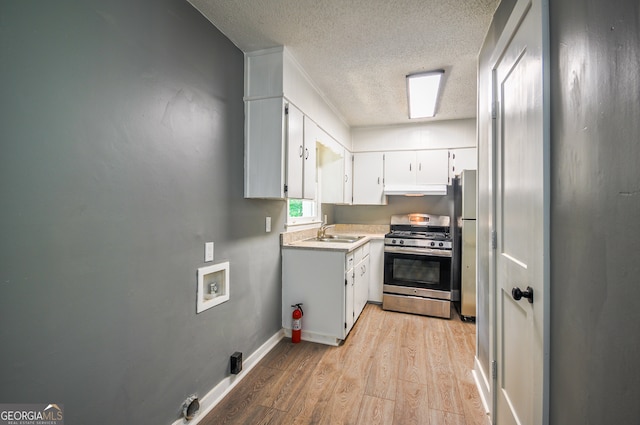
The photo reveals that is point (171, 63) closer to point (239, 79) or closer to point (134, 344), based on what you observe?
point (239, 79)

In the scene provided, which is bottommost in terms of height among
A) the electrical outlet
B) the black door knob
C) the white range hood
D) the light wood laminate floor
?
the light wood laminate floor

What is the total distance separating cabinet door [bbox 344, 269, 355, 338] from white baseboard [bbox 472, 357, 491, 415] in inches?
43.4

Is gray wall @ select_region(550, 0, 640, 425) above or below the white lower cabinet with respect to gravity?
above

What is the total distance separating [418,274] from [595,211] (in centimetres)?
286

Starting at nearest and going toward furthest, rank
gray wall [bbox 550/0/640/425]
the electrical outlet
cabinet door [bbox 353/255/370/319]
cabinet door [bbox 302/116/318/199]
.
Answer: gray wall [bbox 550/0/640/425], the electrical outlet, cabinet door [bbox 302/116/318/199], cabinet door [bbox 353/255/370/319]

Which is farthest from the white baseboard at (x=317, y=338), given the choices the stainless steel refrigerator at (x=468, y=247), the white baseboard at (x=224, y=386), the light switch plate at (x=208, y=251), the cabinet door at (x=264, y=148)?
the stainless steel refrigerator at (x=468, y=247)

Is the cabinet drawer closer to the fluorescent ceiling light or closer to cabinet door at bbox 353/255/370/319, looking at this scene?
cabinet door at bbox 353/255/370/319

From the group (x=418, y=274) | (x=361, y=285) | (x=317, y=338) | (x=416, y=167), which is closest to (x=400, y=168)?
(x=416, y=167)

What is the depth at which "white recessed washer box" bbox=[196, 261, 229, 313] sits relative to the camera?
1.71m

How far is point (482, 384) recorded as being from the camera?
6.28ft

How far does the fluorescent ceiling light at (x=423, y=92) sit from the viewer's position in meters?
2.49

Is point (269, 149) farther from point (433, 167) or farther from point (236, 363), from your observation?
point (433, 167)

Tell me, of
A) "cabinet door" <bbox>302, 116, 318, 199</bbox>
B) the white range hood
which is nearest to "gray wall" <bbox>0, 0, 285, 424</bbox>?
"cabinet door" <bbox>302, 116, 318, 199</bbox>

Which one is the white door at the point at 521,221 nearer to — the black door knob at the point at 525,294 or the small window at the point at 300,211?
the black door knob at the point at 525,294
